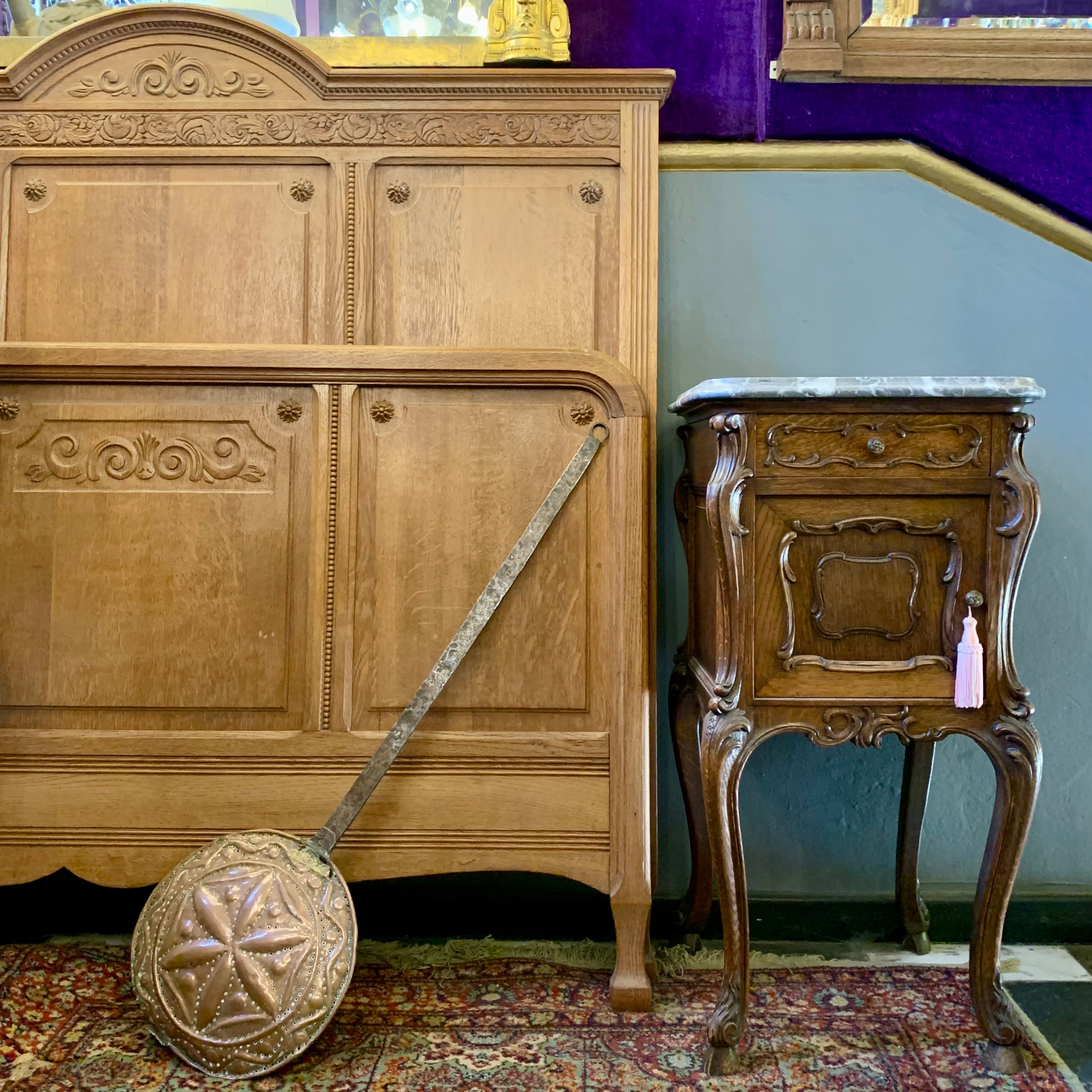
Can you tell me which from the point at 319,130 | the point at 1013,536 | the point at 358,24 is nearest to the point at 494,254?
the point at 319,130

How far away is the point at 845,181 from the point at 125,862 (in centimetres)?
179

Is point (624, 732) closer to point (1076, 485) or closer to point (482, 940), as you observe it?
point (482, 940)

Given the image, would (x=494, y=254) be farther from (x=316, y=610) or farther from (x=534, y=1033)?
(x=534, y=1033)

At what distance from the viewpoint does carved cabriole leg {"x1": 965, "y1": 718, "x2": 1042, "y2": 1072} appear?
1283 mm

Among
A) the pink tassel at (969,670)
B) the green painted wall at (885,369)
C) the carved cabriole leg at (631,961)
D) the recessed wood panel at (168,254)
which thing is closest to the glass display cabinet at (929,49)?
the green painted wall at (885,369)

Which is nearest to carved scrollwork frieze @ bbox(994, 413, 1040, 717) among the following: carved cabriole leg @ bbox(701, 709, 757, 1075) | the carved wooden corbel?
carved cabriole leg @ bbox(701, 709, 757, 1075)

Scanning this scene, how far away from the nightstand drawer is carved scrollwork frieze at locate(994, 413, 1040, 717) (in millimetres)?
36

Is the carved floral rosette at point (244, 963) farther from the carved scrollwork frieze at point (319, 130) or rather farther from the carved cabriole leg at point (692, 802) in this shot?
the carved scrollwork frieze at point (319, 130)

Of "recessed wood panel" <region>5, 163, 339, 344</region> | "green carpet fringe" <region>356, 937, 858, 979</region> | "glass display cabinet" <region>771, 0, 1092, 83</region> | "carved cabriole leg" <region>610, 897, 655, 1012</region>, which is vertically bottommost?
"green carpet fringe" <region>356, 937, 858, 979</region>

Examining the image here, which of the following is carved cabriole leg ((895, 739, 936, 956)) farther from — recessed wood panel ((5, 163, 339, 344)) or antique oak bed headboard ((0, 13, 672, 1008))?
recessed wood panel ((5, 163, 339, 344))

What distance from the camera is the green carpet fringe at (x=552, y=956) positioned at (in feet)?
5.36

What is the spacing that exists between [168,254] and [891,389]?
51.6 inches

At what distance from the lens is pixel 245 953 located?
1.27 m

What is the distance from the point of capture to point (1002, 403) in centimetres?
127
